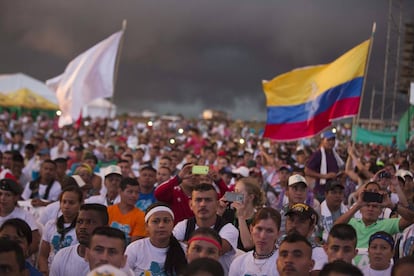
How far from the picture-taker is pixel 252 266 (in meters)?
4.63

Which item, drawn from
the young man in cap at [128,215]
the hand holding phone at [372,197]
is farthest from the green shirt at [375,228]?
the young man in cap at [128,215]

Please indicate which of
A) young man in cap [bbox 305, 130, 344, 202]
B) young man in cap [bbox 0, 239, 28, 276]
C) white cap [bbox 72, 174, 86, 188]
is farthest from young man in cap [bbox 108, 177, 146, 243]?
young man in cap [bbox 305, 130, 344, 202]

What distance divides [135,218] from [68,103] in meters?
8.16

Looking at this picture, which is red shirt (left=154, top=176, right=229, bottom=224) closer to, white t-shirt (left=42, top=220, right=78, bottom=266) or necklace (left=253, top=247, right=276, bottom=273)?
white t-shirt (left=42, top=220, right=78, bottom=266)

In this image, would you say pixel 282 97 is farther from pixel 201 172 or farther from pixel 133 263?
pixel 133 263

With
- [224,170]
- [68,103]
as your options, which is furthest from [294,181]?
[68,103]

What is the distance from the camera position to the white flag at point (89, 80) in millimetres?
13779

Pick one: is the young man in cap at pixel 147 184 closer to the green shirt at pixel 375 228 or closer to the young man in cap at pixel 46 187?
the young man in cap at pixel 46 187

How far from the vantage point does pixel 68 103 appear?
13.9 m

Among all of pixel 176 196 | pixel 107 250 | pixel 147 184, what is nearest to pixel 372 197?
pixel 176 196

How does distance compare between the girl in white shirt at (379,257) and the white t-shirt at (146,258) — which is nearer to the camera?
the white t-shirt at (146,258)

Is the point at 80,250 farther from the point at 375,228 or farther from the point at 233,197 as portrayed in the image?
the point at 375,228

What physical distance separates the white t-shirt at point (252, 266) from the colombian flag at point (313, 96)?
22.9 feet

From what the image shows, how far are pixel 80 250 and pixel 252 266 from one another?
4.84 feet
